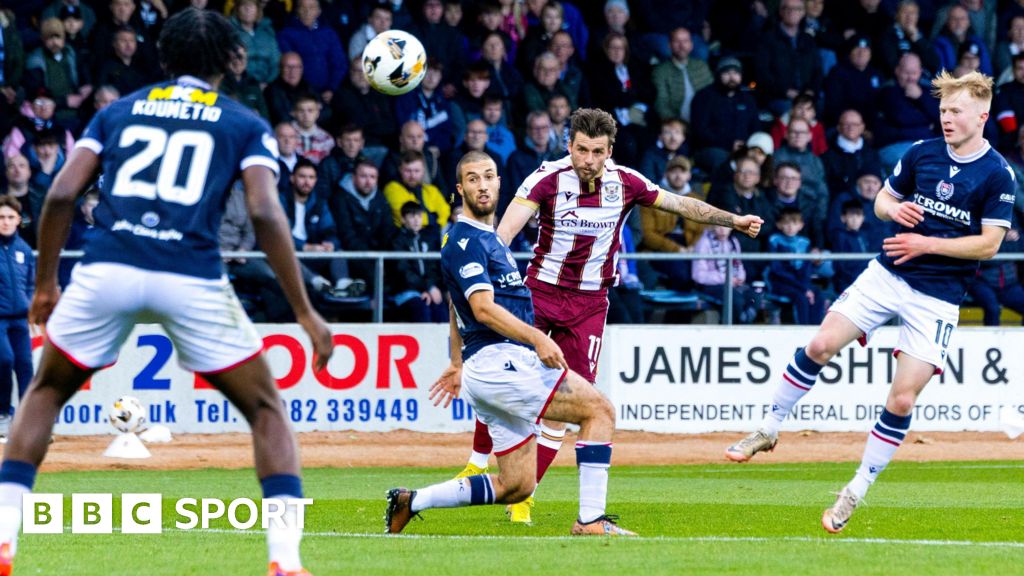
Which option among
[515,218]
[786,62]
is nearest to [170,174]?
[515,218]

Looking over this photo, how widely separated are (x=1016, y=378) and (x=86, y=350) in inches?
539

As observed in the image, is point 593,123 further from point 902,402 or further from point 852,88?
point 852,88

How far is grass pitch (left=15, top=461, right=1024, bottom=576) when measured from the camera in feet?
23.4

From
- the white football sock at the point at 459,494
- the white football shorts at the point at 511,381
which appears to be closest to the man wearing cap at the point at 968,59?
the white football shorts at the point at 511,381

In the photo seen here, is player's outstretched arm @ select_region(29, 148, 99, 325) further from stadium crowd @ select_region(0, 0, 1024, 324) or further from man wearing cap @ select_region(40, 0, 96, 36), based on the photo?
man wearing cap @ select_region(40, 0, 96, 36)

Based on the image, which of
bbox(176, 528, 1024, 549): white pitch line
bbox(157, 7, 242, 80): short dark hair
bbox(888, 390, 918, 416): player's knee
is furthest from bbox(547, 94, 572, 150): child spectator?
bbox(157, 7, 242, 80): short dark hair

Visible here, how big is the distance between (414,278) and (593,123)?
7.23 meters

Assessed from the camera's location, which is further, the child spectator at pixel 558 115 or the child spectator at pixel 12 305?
the child spectator at pixel 558 115

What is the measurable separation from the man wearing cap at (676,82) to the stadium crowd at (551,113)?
0.08ft

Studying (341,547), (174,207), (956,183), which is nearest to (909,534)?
(956,183)

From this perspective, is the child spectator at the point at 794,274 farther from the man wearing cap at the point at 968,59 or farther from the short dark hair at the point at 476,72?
the man wearing cap at the point at 968,59

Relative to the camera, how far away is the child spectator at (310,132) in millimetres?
17312

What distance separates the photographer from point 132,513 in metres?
9.69

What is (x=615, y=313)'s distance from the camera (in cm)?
1727
